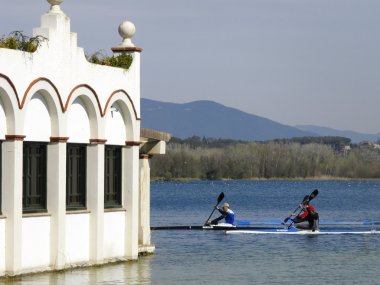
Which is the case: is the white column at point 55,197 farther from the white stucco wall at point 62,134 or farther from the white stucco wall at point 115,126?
the white stucco wall at point 115,126

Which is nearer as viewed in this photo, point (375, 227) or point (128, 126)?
point (128, 126)

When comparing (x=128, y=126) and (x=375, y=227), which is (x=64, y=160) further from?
(x=375, y=227)

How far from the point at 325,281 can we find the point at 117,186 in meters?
5.85

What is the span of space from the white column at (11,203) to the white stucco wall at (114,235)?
4742mm

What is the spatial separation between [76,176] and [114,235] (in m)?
2.34

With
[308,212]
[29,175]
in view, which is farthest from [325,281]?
[308,212]

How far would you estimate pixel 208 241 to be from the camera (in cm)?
4744

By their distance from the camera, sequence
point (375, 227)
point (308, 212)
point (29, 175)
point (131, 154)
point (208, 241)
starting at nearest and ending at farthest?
point (29, 175), point (131, 154), point (208, 241), point (308, 212), point (375, 227)

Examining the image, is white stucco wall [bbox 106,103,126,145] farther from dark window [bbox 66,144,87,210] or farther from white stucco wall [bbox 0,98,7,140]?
white stucco wall [bbox 0,98,7,140]

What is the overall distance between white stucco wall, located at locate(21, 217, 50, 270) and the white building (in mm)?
22

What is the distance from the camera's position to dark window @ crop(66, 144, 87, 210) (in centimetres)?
2852

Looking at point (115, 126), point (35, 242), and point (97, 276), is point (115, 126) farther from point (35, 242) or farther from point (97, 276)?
point (35, 242)

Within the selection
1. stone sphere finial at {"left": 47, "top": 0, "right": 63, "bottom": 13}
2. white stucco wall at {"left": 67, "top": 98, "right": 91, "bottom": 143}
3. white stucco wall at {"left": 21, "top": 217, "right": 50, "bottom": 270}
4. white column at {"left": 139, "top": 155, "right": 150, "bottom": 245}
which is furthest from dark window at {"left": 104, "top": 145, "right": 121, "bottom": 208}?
stone sphere finial at {"left": 47, "top": 0, "right": 63, "bottom": 13}

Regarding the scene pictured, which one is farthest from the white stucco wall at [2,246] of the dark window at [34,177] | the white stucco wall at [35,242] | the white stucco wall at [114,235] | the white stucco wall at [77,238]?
the white stucco wall at [114,235]
